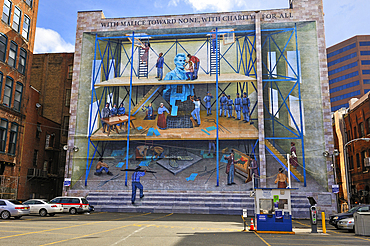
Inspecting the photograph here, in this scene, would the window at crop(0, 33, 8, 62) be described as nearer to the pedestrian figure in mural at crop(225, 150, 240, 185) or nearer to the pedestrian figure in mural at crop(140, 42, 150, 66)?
the pedestrian figure in mural at crop(140, 42, 150, 66)

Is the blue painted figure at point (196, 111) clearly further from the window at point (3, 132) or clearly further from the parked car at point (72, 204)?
the window at point (3, 132)

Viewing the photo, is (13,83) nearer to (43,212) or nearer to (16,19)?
(16,19)

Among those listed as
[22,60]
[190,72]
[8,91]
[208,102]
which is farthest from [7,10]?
[208,102]

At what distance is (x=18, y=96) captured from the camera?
119 ft

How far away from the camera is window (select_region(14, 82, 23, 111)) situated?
35700 millimetres

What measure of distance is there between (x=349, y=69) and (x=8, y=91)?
78.2m

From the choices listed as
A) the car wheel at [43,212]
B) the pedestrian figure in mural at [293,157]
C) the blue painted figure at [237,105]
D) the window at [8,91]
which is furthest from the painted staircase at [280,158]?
the window at [8,91]

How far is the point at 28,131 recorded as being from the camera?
37.4m

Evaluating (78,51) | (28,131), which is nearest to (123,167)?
(28,131)

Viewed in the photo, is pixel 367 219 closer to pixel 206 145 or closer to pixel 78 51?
pixel 206 145

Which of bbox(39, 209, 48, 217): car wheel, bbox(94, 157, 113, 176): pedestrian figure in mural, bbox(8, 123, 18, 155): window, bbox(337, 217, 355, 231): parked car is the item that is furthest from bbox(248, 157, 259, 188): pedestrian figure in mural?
bbox(8, 123, 18, 155): window

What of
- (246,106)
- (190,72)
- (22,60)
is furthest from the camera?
(22,60)

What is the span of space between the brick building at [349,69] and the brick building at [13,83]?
242 feet

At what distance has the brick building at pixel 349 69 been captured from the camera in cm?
8225
